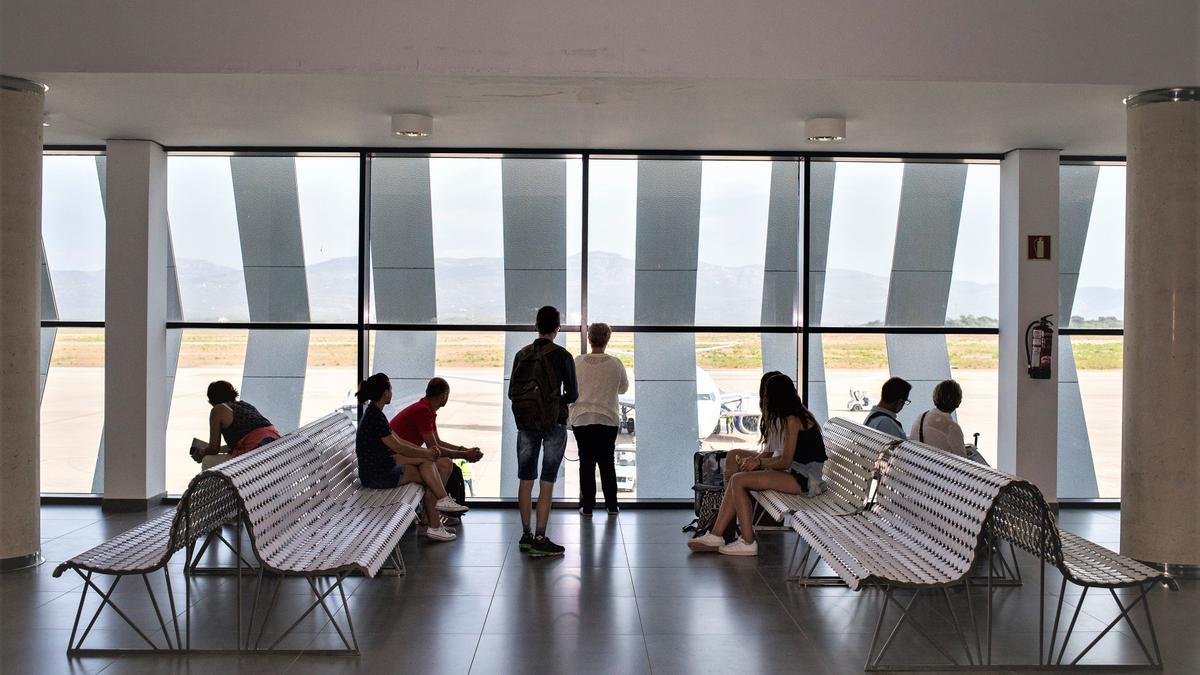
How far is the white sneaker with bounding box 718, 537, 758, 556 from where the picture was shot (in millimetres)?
6926

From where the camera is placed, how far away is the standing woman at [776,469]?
6902 millimetres

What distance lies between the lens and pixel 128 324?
343 inches

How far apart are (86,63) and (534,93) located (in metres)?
2.83

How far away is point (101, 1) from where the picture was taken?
6.43 metres

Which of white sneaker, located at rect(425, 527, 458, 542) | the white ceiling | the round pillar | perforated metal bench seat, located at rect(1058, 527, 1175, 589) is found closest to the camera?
perforated metal bench seat, located at rect(1058, 527, 1175, 589)

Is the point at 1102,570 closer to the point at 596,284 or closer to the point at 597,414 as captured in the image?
the point at 597,414

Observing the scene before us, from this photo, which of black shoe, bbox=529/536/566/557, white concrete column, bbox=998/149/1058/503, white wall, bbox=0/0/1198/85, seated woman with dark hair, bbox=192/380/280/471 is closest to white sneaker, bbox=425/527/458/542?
black shoe, bbox=529/536/566/557

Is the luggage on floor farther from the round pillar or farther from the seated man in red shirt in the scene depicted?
the round pillar

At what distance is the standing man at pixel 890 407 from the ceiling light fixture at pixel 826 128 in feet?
6.33

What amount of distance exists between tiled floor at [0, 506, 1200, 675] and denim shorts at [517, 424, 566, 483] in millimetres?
575

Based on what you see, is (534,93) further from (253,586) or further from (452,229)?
(253,586)

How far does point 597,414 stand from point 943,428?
2.90 meters

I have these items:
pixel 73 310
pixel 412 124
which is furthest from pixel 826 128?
pixel 73 310

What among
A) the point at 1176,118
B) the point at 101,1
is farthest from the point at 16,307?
the point at 1176,118
